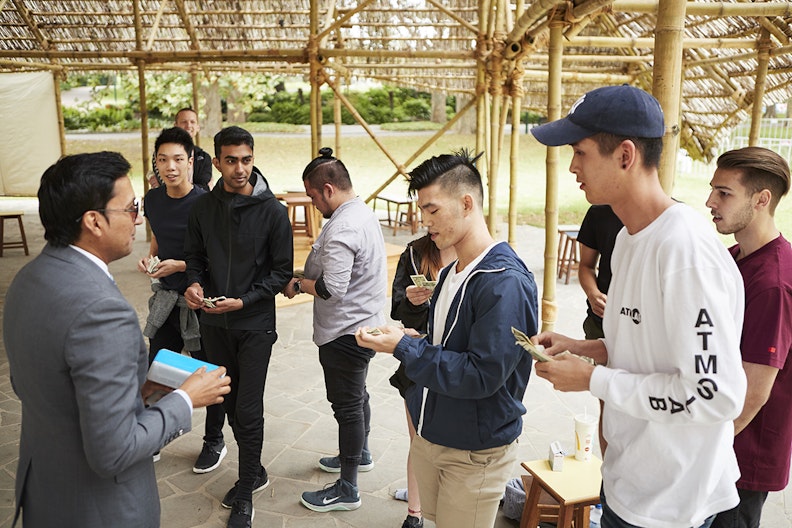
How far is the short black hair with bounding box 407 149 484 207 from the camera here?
246 cm

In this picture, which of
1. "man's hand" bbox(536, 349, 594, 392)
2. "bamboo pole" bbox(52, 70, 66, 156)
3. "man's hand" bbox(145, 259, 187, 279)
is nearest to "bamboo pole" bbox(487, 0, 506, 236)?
"man's hand" bbox(145, 259, 187, 279)

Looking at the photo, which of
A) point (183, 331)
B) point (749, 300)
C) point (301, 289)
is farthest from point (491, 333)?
point (183, 331)

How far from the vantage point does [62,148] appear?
13.9 m

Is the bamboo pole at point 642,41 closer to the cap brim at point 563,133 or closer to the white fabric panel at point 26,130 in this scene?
the cap brim at point 563,133

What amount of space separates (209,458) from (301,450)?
2.13 ft

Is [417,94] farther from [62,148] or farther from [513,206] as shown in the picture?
[513,206]

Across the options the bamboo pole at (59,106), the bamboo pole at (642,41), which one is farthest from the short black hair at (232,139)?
the bamboo pole at (59,106)

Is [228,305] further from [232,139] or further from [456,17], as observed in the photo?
[456,17]

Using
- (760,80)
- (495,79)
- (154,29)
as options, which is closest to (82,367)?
(760,80)

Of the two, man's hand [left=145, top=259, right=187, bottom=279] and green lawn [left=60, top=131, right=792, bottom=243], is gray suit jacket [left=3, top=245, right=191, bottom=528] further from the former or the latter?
green lawn [left=60, top=131, right=792, bottom=243]

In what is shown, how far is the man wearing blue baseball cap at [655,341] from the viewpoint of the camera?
5.29 ft

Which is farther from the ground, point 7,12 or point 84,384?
point 7,12

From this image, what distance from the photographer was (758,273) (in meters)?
2.14

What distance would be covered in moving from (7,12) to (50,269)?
11.8m
